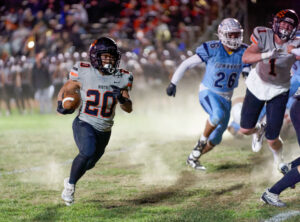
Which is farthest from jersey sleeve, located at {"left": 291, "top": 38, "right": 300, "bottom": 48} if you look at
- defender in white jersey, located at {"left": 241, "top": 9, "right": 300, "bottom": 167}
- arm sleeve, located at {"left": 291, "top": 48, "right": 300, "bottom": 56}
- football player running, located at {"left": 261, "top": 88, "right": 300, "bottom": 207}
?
football player running, located at {"left": 261, "top": 88, "right": 300, "bottom": 207}

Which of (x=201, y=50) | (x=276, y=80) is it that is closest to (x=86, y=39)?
(x=201, y=50)

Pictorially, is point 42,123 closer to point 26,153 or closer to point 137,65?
point 137,65

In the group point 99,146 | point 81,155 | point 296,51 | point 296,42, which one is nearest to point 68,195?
point 81,155

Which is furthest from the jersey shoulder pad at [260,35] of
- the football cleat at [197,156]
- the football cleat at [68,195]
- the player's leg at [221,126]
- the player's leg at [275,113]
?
the football cleat at [68,195]

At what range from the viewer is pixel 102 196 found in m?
5.35

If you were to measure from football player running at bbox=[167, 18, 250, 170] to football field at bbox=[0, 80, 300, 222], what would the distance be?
50 centimetres

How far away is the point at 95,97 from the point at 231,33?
2309 mm

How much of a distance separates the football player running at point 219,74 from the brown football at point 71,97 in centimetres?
183

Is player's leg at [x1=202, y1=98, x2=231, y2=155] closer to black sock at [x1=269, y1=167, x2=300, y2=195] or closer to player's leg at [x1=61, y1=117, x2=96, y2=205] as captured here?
black sock at [x1=269, y1=167, x2=300, y2=195]

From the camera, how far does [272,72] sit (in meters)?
5.59

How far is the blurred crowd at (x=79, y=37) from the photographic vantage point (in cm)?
1639

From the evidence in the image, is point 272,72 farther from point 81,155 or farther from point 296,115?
point 81,155

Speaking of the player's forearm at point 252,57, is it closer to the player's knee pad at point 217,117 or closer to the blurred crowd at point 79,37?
the player's knee pad at point 217,117

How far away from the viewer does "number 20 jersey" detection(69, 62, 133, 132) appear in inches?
193
